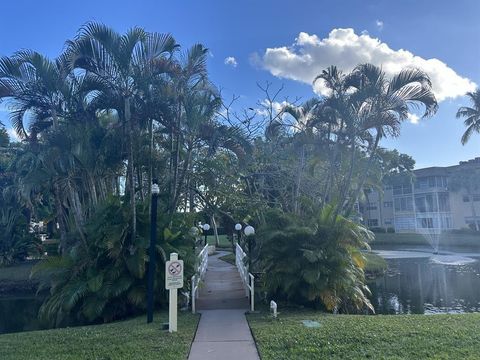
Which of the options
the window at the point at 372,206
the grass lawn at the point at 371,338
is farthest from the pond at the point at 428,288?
the window at the point at 372,206

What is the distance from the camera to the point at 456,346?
21.4 ft

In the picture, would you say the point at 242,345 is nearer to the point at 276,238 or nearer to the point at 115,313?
the point at 276,238

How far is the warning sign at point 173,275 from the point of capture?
26.9 feet

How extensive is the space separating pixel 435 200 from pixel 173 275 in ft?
167

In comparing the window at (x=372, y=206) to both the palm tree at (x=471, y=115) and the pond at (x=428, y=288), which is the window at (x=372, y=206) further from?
the pond at (x=428, y=288)

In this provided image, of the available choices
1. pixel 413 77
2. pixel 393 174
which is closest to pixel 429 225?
pixel 393 174

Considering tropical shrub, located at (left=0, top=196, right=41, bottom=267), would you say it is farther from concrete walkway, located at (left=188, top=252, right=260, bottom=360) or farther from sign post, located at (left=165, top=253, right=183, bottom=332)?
sign post, located at (left=165, top=253, right=183, bottom=332)

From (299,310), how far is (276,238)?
195 cm

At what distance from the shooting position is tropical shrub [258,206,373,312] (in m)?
10.4

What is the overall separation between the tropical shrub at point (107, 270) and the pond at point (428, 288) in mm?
6960

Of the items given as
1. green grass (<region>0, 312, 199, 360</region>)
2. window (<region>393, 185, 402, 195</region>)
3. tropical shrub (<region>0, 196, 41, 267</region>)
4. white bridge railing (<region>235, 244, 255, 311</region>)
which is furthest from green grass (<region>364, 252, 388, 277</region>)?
window (<region>393, 185, 402, 195</region>)

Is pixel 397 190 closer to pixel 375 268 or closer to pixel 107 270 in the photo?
pixel 375 268

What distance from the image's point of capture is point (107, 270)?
1076cm

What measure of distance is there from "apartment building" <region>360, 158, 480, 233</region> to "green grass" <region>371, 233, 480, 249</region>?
Answer: 5811 millimetres
